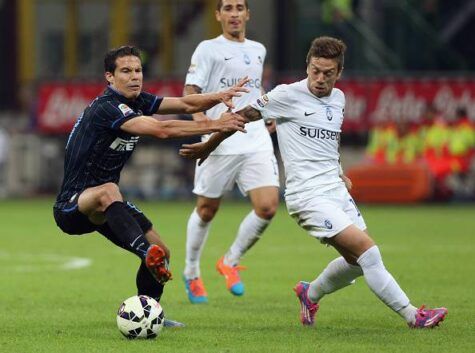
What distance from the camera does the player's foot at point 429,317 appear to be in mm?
9023

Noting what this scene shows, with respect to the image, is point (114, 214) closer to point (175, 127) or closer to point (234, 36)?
point (175, 127)

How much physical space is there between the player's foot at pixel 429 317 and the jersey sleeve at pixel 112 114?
2.37 metres

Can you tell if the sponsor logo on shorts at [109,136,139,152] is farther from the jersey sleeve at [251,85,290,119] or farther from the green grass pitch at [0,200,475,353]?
the green grass pitch at [0,200,475,353]

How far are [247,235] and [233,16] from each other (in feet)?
6.26

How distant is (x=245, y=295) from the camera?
11859 mm

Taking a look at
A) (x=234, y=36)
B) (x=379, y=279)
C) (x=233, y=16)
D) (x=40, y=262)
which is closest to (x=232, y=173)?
(x=234, y=36)

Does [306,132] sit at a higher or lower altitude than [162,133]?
lower

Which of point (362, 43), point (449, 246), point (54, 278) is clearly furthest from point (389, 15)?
point (54, 278)

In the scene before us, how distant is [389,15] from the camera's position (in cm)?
3042

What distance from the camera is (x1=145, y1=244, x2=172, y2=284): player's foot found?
870 cm

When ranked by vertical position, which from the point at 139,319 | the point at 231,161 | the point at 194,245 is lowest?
the point at 194,245

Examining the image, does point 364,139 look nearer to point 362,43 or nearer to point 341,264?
point 362,43

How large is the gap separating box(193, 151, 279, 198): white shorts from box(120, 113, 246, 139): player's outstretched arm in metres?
2.61

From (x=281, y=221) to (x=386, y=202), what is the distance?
5.04m
